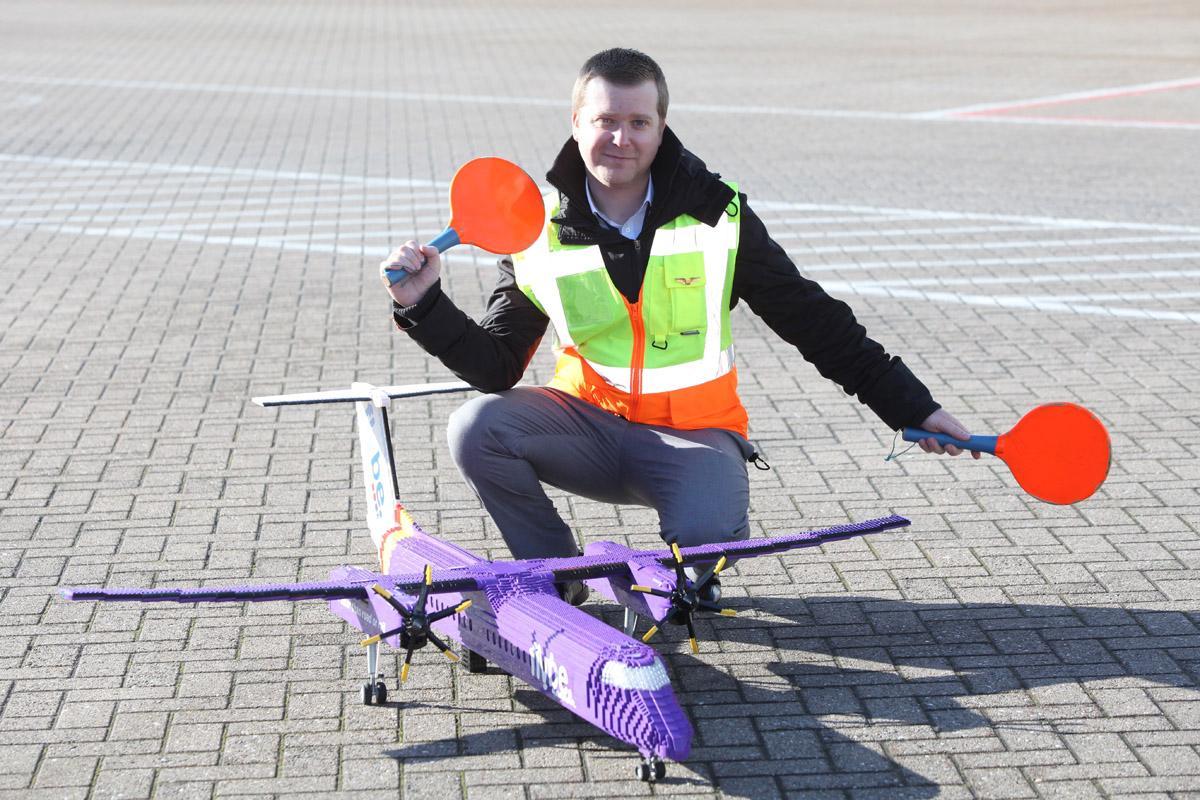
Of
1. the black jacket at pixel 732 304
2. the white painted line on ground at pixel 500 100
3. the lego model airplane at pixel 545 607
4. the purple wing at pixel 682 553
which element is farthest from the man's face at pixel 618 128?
the white painted line on ground at pixel 500 100

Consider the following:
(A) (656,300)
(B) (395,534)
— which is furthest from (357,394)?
(A) (656,300)

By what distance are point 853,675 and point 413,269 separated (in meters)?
2.04

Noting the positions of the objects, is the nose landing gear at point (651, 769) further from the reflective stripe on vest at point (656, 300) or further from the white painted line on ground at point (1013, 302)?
the white painted line on ground at point (1013, 302)

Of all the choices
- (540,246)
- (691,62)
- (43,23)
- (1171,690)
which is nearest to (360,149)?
(691,62)

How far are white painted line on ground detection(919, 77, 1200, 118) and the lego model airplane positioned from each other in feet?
51.9

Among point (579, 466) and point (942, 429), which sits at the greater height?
point (942, 429)

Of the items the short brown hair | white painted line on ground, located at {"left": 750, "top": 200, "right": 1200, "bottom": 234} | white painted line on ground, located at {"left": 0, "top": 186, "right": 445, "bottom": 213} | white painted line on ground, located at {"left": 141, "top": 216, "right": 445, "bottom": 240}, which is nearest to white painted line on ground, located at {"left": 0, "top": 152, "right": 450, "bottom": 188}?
white painted line on ground, located at {"left": 0, "top": 186, "right": 445, "bottom": 213}

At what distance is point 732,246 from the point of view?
5418 mm

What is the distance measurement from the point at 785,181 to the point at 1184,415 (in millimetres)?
7712

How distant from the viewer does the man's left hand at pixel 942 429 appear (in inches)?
207

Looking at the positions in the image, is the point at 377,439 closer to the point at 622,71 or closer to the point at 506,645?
the point at 506,645

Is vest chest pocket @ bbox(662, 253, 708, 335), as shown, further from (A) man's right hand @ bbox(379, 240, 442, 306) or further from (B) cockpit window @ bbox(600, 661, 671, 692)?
(B) cockpit window @ bbox(600, 661, 671, 692)

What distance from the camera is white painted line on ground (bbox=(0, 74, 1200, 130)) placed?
766 inches

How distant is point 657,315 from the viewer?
A: 17.6 ft
